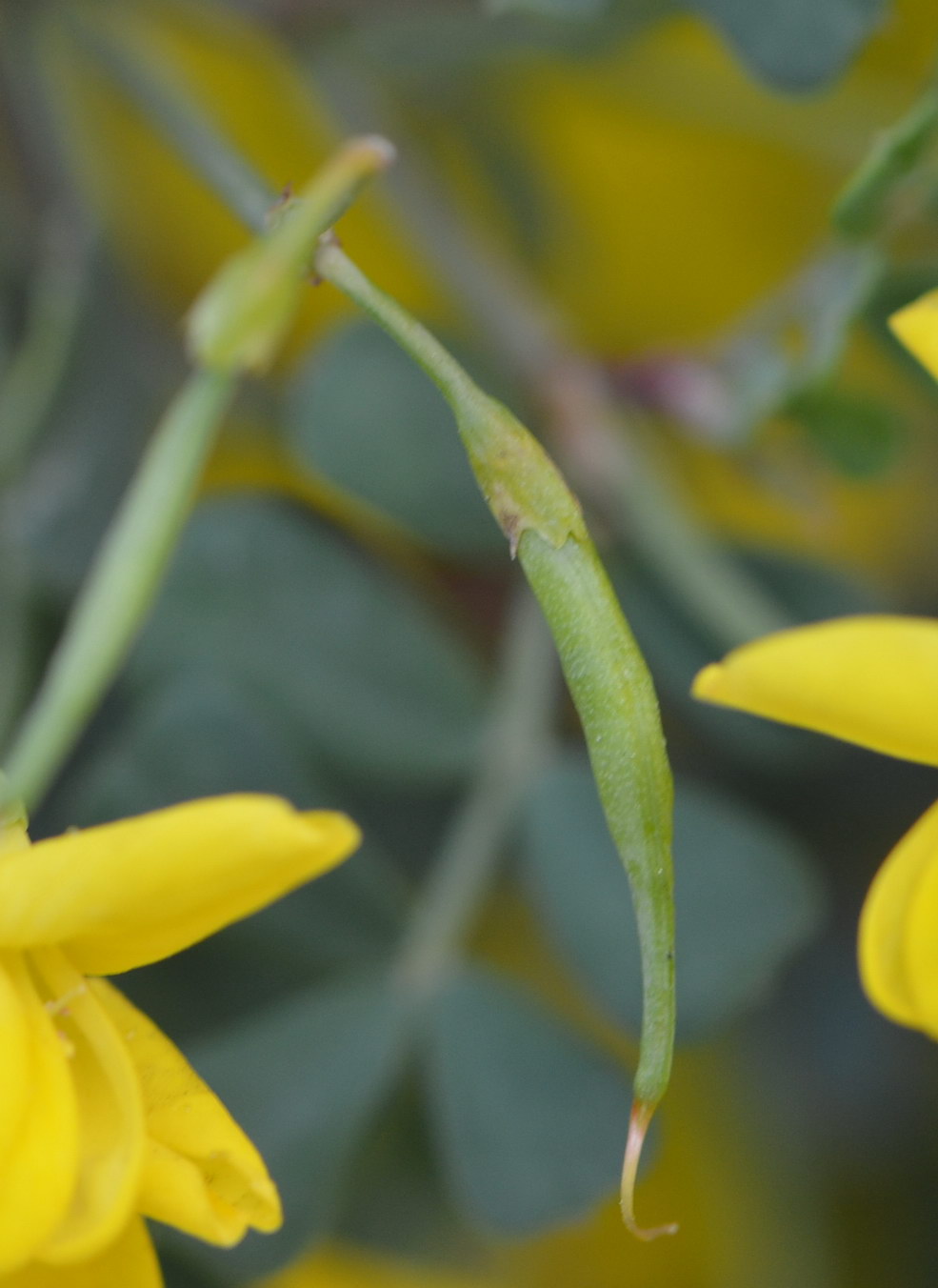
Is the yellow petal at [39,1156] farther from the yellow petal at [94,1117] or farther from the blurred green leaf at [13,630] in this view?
the blurred green leaf at [13,630]

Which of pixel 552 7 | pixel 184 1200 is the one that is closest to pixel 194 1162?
pixel 184 1200

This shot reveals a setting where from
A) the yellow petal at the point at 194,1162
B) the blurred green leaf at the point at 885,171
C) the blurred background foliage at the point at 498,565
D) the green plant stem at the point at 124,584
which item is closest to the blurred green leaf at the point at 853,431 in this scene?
the blurred background foliage at the point at 498,565

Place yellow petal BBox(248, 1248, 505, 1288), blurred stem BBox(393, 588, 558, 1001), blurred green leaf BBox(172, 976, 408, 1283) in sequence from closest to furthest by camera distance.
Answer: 1. blurred green leaf BBox(172, 976, 408, 1283)
2. blurred stem BBox(393, 588, 558, 1001)
3. yellow petal BBox(248, 1248, 505, 1288)

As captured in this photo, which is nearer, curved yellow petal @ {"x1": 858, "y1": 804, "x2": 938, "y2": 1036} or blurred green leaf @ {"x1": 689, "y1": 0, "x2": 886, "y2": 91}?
curved yellow petal @ {"x1": 858, "y1": 804, "x2": 938, "y2": 1036}

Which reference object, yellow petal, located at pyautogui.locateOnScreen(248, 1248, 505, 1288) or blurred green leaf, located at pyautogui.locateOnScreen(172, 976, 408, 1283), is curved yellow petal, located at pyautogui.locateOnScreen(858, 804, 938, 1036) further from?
yellow petal, located at pyautogui.locateOnScreen(248, 1248, 505, 1288)

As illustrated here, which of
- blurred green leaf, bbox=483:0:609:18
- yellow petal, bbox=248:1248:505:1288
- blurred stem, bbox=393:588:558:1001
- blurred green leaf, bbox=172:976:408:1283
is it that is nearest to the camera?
blurred green leaf, bbox=483:0:609:18

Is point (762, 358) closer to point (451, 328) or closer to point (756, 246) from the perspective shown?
point (451, 328)

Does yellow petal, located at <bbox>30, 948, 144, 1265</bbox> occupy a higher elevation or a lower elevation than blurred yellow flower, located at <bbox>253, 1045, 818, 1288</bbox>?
higher

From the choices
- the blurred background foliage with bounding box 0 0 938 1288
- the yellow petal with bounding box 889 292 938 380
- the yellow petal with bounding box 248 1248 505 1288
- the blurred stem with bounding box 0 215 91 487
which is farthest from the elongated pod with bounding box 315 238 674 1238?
the yellow petal with bounding box 248 1248 505 1288
